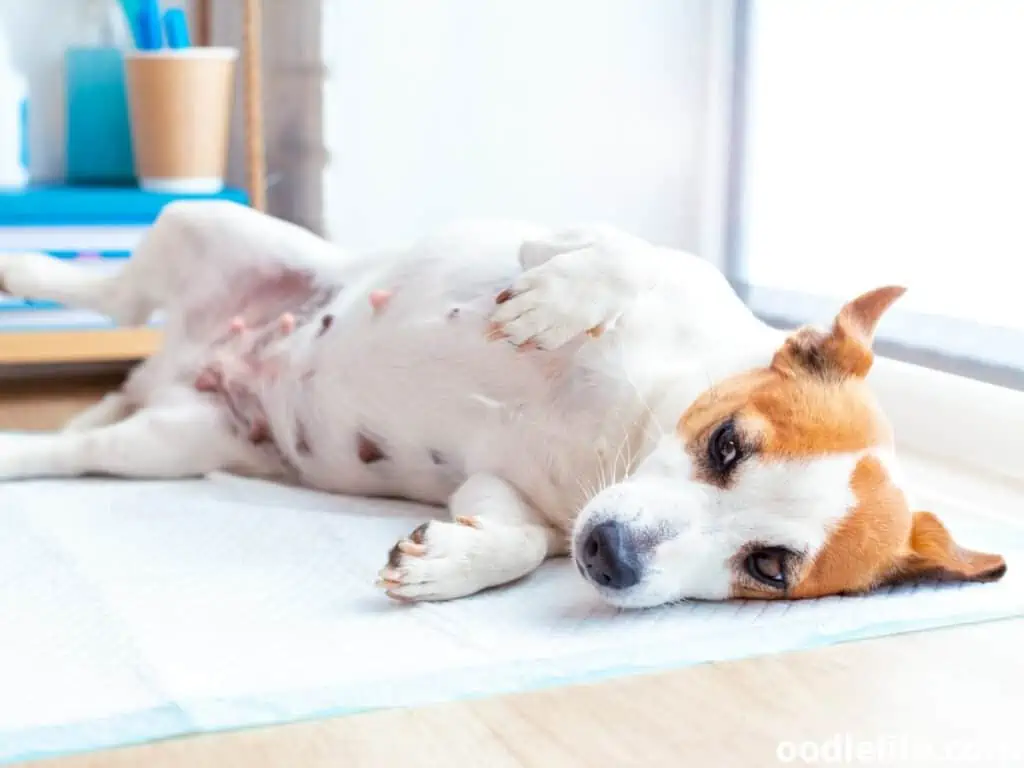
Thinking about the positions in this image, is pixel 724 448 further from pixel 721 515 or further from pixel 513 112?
pixel 513 112

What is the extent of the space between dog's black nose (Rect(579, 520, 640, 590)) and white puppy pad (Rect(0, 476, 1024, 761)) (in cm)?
5

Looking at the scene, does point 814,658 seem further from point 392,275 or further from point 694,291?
point 392,275

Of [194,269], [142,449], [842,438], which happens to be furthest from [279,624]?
[194,269]

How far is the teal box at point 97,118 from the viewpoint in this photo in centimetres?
271

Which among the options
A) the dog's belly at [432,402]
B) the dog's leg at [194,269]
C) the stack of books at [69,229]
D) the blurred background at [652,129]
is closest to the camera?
the dog's belly at [432,402]

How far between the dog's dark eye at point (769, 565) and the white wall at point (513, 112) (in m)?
1.37

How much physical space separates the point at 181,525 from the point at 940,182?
4.23 feet

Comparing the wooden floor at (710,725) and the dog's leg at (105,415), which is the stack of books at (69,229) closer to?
the dog's leg at (105,415)

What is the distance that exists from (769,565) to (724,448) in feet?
0.39

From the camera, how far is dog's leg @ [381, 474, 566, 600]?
51.8 inches

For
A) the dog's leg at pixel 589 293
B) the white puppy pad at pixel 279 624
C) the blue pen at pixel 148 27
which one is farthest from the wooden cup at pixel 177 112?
the dog's leg at pixel 589 293

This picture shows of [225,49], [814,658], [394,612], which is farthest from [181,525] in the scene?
[225,49]

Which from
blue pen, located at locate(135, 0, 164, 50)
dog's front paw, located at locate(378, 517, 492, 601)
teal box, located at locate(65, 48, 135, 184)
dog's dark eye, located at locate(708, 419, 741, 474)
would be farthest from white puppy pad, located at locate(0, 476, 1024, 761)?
teal box, located at locate(65, 48, 135, 184)

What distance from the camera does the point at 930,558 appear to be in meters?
1.37
